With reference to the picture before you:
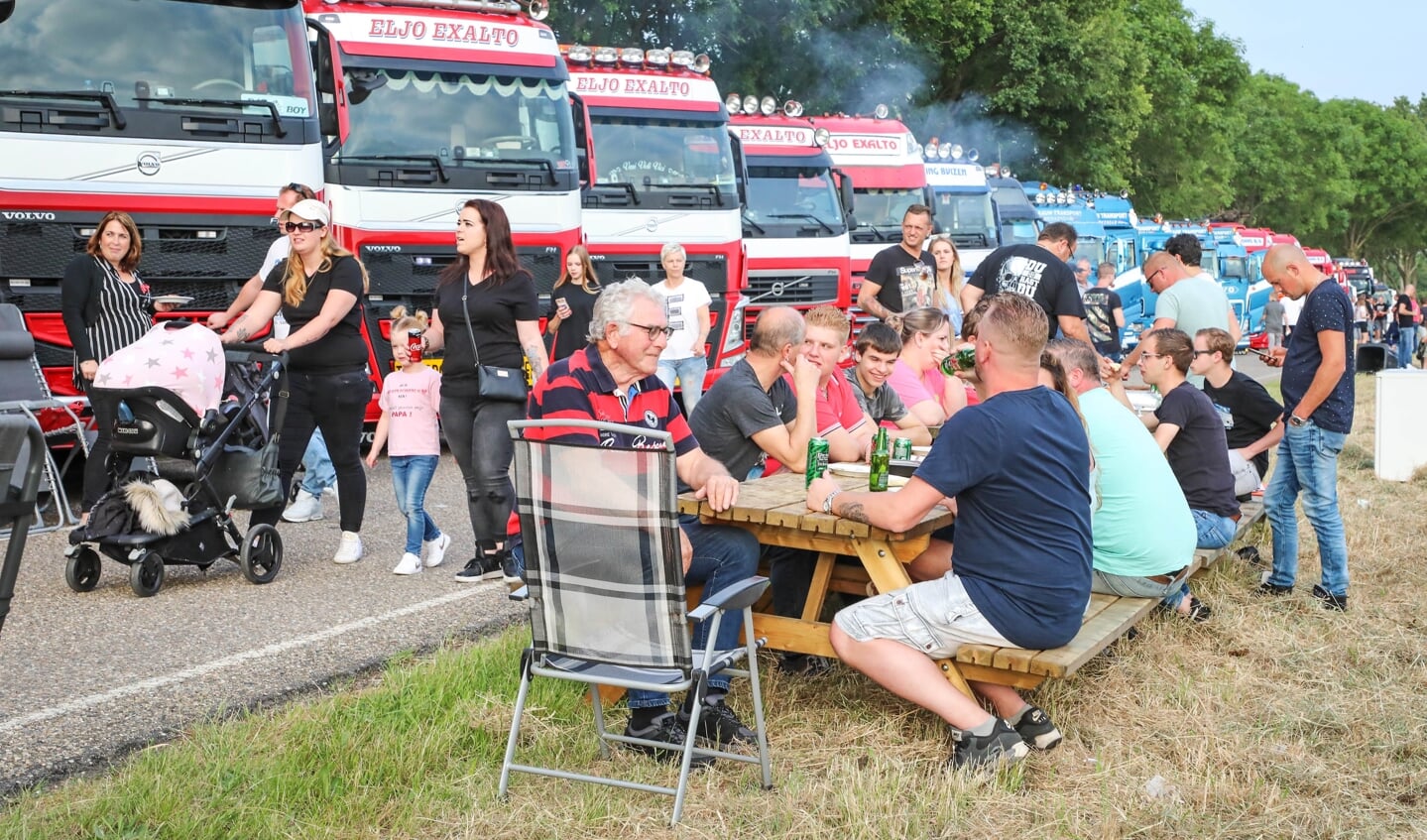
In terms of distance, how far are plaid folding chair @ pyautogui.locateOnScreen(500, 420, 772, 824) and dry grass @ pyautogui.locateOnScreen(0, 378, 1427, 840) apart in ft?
0.85

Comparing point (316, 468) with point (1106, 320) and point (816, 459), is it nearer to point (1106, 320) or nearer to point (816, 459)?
point (816, 459)

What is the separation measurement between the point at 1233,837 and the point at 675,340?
8.83 metres

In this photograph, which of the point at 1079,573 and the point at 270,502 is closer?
the point at 1079,573

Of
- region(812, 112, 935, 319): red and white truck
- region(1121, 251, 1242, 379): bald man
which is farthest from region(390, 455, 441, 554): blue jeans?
region(812, 112, 935, 319): red and white truck

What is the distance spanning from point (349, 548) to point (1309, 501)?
4808 mm

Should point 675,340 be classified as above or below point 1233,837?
above

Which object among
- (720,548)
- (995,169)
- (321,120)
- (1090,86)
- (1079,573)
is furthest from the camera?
(1090,86)

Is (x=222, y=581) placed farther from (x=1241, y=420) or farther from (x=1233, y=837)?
(x=1241, y=420)

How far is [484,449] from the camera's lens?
277 inches

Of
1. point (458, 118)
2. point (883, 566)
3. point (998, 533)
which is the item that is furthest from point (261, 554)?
point (458, 118)

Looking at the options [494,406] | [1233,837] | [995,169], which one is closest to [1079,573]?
[1233,837]

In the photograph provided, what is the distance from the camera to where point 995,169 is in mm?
25953

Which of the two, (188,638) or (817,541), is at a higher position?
(817,541)

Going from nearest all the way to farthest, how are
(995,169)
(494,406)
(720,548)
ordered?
(720,548) → (494,406) → (995,169)
